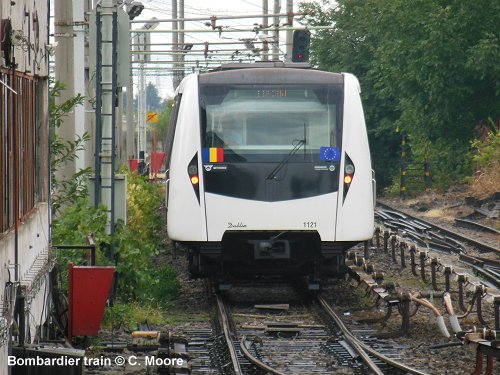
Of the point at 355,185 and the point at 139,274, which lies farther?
the point at 139,274

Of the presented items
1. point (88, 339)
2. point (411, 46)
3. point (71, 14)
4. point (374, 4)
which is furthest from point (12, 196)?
point (374, 4)

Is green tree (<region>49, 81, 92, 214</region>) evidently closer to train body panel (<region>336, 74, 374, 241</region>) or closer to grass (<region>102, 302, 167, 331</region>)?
grass (<region>102, 302, 167, 331</region>)

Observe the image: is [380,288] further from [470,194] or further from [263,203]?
[470,194]

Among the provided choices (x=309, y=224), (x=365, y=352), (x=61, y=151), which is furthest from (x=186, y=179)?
(x=365, y=352)

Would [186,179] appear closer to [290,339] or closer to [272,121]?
[272,121]

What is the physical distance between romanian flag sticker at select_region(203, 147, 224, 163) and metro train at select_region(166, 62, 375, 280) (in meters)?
0.01

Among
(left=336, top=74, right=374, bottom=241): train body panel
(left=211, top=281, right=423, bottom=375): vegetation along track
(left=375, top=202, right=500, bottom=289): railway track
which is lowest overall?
(left=375, top=202, right=500, bottom=289): railway track

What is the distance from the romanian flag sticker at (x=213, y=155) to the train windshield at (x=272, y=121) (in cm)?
2

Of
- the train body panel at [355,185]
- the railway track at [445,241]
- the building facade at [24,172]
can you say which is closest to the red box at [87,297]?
the building facade at [24,172]

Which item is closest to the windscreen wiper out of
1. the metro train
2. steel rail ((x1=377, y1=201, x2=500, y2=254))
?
the metro train

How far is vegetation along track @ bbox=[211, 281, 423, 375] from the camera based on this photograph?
10.1 metres

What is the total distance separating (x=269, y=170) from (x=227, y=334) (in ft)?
8.36

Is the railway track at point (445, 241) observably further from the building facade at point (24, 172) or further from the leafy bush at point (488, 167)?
the building facade at point (24, 172)

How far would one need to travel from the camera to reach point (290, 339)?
1167 centimetres
